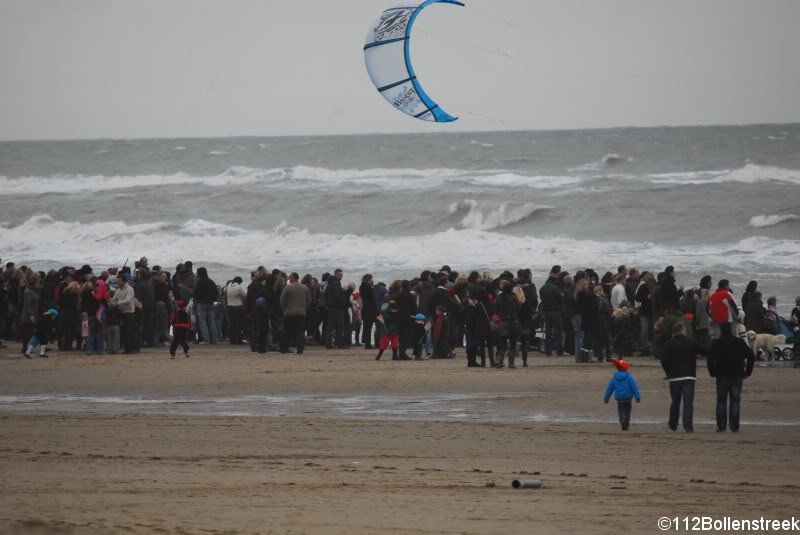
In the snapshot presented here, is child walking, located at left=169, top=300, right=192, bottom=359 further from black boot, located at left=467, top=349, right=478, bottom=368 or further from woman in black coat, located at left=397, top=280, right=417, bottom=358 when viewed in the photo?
black boot, located at left=467, top=349, right=478, bottom=368

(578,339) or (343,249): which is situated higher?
(343,249)

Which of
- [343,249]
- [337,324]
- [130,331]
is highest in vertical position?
[343,249]

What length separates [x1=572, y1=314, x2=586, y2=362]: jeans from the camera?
722 inches

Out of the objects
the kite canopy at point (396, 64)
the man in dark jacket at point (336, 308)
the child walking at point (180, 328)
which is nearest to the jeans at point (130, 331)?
the child walking at point (180, 328)

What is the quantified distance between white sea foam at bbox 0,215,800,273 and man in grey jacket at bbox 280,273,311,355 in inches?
670

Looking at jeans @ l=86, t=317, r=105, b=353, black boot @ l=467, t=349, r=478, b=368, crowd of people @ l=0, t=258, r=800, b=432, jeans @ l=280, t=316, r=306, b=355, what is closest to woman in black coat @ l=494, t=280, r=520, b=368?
crowd of people @ l=0, t=258, r=800, b=432

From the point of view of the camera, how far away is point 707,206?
46.2 metres

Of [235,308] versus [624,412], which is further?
[235,308]

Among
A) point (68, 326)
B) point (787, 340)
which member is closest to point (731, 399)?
point (787, 340)

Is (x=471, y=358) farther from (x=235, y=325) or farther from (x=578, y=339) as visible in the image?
(x=235, y=325)

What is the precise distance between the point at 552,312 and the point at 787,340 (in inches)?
131

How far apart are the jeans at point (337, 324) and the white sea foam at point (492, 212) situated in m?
24.7

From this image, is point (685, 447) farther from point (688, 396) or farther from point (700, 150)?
point (700, 150)

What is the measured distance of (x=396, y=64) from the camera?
60.1ft
